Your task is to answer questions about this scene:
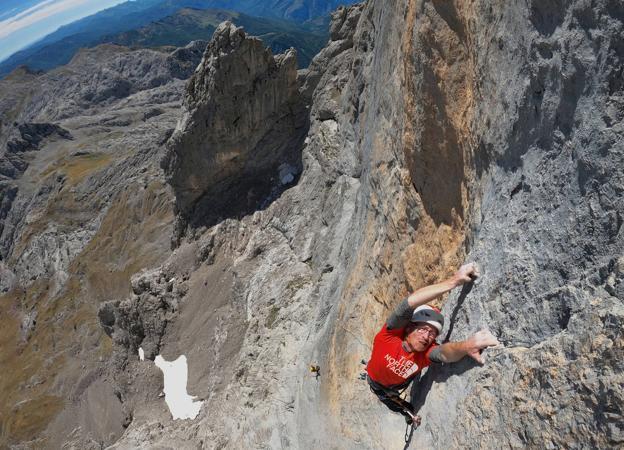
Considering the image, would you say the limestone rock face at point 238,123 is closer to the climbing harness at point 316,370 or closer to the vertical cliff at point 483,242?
the vertical cliff at point 483,242

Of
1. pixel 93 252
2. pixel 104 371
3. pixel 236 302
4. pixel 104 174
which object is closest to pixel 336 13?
pixel 236 302

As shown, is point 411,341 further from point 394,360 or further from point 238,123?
point 238,123

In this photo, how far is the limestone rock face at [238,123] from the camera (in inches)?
1630

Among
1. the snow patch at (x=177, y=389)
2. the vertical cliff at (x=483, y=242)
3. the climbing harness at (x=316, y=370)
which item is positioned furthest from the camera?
the snow patch at (x=177, y=389)

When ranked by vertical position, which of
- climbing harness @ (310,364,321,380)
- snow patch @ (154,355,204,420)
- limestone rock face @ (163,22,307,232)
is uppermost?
limestone rock face @ (163,22,307,232)

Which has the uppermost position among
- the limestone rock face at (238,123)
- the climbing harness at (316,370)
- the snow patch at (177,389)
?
the limestone rock face at (238,123)

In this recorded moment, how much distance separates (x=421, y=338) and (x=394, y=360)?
0.81 m

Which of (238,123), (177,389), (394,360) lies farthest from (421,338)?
(238,123)

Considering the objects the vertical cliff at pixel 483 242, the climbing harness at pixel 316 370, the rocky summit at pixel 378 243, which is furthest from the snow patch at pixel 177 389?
the climbing harness at pixel 316 370

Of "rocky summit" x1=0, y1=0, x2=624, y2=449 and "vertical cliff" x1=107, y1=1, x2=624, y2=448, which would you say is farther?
"rocky summit" x1=0, y1=0, x2=624, y2=449

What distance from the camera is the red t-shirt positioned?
9.51 m

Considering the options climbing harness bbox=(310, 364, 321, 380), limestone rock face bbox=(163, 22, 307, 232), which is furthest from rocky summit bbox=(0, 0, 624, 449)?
climbing harness bbox=(310, 364, 321, 380)

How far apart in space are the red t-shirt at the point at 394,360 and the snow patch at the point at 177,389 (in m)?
25.1

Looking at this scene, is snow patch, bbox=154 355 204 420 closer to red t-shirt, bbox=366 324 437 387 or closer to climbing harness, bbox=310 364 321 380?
climbing harness, bbox=310 364 321 380
